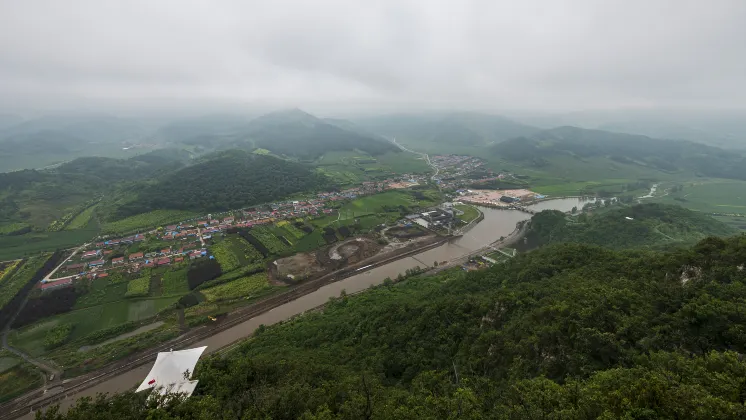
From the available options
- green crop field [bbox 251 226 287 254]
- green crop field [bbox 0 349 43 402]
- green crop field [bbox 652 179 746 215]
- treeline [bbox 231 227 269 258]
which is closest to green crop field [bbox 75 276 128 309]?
green crop field [bbox 0 349 43 402]

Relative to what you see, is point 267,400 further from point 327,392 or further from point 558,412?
point 558,412

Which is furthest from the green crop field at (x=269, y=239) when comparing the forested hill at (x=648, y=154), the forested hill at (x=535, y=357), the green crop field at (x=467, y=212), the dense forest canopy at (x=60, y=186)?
the forested hill at (x=648, y=154)

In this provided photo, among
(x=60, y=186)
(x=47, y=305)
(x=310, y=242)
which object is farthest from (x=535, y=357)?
(x=60, y=186)

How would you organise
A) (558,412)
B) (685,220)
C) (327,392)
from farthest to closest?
(685,220), (327,392), (558,412)

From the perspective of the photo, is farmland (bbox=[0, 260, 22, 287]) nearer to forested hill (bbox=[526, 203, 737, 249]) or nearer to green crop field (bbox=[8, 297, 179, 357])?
green crop field (bbox=[8, 297, 179, 357])

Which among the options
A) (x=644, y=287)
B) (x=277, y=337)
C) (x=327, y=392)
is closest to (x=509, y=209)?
(x=644, y=287)

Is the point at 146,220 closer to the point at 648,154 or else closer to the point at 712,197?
the point at 712,197

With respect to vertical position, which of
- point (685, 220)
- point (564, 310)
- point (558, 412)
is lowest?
point (685, 220)
